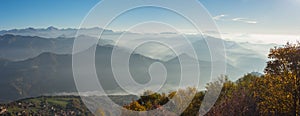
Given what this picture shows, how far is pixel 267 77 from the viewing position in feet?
65.0

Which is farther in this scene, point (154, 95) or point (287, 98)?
point (154, 95)

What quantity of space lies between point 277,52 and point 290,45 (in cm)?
86

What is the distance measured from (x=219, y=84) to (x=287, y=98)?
79.0ft

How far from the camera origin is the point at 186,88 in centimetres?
4603

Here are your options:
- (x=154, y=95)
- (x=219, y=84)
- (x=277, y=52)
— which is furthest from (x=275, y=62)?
(x=154, y=95)

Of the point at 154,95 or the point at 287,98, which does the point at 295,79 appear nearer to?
the point at 287,98

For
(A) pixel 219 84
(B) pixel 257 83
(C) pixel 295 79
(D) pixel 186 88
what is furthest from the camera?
(D) pixel 186 88

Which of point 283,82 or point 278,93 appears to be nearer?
point 283,82

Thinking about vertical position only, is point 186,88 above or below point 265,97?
above

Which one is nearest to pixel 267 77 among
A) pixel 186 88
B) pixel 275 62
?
pixel 275 62

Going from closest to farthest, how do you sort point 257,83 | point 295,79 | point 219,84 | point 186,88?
1. point 295,79
2. point 257,83
3. point 219,84
4. point 186,88

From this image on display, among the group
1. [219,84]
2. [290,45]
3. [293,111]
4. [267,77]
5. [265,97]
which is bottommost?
[293,111]

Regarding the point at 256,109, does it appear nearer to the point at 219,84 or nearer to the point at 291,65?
the point at 291,65

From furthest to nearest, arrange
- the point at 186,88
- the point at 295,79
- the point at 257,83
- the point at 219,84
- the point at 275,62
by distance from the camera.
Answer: the point at 186,88, the point at 219,84, the point at 257,83, the point at 275,62, the point at 295,79
